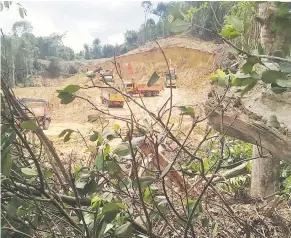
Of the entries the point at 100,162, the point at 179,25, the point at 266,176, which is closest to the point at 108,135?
the point at 100,162

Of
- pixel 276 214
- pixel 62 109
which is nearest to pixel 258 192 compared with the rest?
pixel 276 214

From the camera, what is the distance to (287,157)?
730 mm

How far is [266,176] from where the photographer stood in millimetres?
1302

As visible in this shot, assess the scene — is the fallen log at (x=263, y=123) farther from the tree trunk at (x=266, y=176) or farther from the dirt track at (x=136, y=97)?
the tree trunk at (x=266, y=176)

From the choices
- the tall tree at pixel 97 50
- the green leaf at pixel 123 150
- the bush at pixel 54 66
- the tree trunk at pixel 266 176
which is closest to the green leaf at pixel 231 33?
the green leaf at pixel 123 150

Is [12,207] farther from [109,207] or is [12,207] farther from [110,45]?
[110,45]

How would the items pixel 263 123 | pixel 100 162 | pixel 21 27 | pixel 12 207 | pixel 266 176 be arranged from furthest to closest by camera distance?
1. pixel 266 176
2. pixel 263 123
3. pixel 21 27
4. pixel 100 162
5. pixel 12 207

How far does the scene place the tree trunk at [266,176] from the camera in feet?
4.23

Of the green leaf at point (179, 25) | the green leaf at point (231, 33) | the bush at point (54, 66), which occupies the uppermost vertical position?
the green leaf at point (179, 25)

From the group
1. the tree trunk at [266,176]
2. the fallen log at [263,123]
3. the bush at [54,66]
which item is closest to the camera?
the fallen log at [263,123]

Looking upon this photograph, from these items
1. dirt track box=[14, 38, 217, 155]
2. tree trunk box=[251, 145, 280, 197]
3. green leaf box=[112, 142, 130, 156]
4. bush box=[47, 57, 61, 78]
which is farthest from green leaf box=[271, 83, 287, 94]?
tree trunk box=[251, 145, 280, 197]

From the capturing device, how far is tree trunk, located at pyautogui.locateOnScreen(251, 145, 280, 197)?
129cm

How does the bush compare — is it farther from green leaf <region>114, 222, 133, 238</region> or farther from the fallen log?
green leaf <region>114, 222, 133, 238</region>

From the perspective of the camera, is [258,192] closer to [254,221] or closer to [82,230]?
[254,221]
